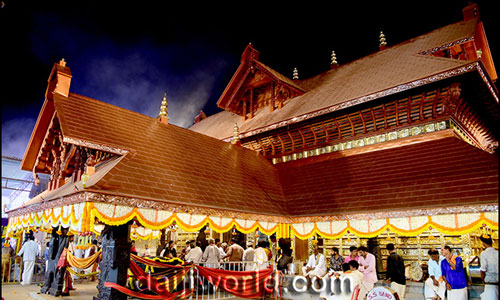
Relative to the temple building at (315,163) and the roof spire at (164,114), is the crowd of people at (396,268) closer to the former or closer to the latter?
the temple building at (315,163)

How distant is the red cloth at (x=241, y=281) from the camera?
10.4 m

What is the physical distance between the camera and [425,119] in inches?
535

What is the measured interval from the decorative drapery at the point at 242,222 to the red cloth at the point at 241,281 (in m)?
1.32

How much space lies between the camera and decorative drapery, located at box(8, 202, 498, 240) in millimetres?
8781

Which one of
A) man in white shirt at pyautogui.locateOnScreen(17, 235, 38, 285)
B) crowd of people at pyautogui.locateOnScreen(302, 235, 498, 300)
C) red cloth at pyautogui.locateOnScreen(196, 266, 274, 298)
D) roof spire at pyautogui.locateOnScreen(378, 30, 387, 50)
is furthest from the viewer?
roof spire at pyautogui.locateOnScreen(378, 30, 387, 50)

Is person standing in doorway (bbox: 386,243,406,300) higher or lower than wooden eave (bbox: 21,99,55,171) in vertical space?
lower

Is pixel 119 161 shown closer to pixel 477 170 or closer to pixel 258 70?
pixel 477 170

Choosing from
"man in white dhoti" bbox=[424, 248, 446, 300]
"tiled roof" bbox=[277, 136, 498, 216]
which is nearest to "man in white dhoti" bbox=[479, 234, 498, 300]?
"man in white dhoti" bbox=[424, 248, 446, 300]

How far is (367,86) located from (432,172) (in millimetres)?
5169

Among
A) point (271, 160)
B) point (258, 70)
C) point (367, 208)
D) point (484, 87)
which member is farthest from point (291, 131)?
point (484, 87)

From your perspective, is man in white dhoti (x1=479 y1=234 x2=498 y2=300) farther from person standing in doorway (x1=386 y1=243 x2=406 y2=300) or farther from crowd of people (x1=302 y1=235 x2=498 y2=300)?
person standing in doorway (x1=386 y1=243 x2=406 y2=300)

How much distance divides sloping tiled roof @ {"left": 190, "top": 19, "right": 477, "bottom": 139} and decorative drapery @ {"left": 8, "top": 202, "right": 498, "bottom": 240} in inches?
218

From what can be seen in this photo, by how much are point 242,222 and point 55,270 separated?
24.0 feet

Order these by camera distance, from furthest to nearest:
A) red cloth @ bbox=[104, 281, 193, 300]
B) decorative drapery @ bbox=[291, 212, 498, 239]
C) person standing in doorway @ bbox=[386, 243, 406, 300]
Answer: person standing in doorway @ bbox=[386, 243, 406, 300], decorative drapery @ bbox=[291, 212, 498, 239], red cloth @ bbox=[104, 281, 193, 300]
